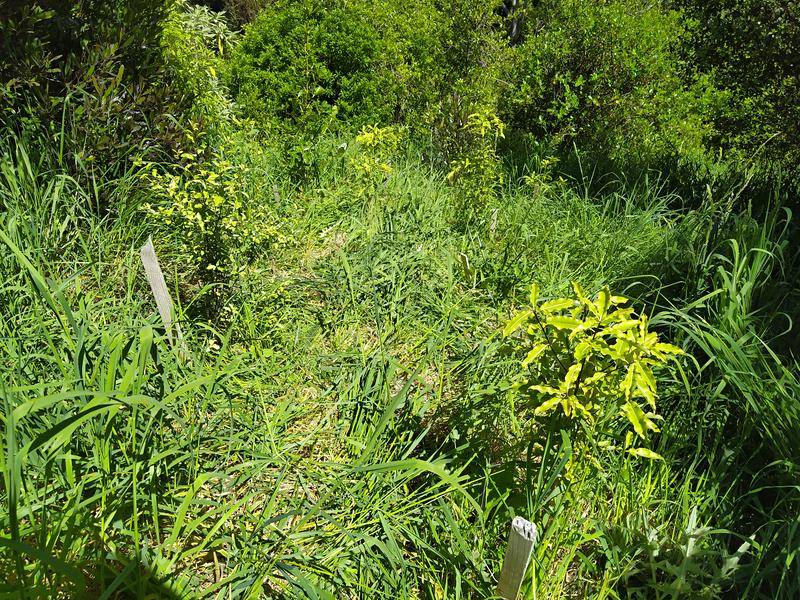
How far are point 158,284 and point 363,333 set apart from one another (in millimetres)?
1029

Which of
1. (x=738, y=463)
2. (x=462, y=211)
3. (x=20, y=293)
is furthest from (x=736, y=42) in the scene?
(x=20, y=293)

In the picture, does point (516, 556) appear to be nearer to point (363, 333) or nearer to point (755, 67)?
point (363, 333)

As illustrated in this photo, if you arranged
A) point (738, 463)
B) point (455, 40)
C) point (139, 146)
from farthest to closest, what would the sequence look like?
1. point (455, 40)
2. point (139, 146)
3. point (738, 463)

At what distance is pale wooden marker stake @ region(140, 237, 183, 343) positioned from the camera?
236 centimetres

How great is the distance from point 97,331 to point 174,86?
1730 millimetres

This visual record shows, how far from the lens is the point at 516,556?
1501mm

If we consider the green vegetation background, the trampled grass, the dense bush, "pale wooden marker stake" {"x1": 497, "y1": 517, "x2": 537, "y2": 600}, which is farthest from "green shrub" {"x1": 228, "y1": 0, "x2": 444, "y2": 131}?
"pale wooden marker stake" {"x1": 497, "y1": 517, "x2": 537, "y2": 600}

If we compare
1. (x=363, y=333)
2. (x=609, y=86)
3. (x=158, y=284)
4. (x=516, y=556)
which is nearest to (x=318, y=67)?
(x=609, y=86)

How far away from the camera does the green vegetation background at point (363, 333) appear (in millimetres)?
1779

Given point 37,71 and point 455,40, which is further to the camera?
point 455,40

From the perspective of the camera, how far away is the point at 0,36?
8.63 ft

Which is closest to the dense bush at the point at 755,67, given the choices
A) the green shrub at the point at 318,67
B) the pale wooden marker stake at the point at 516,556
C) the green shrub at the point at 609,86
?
the green shrub at the point at 609,86

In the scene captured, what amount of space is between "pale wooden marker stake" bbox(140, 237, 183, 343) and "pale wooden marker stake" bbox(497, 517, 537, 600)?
1.53 m

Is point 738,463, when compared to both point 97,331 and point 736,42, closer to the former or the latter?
point 97,331
